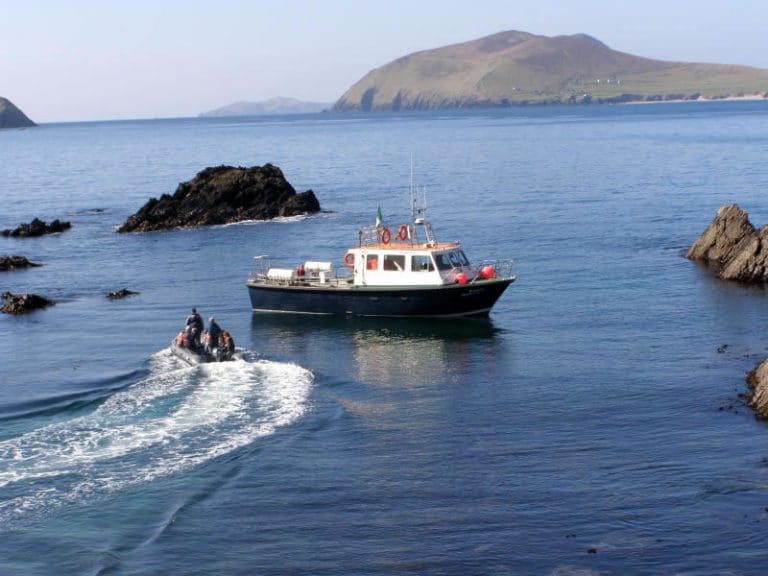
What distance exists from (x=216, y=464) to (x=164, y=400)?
747 centimetres

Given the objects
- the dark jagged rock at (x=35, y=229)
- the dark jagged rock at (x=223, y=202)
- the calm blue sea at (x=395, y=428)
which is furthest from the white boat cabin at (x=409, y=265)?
the dark jagged rock at (x=35, y=229)

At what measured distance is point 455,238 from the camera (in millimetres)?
75750

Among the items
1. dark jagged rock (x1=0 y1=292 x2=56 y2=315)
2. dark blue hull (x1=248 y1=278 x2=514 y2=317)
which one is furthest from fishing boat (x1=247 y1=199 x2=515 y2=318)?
dark jagged rock (x1=0 y1=292 x2=56 y2=315)

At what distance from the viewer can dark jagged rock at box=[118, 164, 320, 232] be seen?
8912 centimetres

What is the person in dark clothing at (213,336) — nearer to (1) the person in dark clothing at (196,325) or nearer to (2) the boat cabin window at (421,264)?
(1) the person in dark clothing at (196,325)

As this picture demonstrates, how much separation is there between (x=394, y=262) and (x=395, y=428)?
17.2m

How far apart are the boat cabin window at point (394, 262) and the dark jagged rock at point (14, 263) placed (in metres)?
30.6

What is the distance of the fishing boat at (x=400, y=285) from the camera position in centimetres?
4941

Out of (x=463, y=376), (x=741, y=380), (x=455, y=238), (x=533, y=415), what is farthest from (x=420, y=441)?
(x=455, y=238)

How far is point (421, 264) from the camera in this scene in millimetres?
49781

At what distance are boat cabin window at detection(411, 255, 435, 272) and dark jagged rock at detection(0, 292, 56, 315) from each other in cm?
2004

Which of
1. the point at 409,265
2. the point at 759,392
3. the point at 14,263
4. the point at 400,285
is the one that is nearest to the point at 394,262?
the point at 409,265

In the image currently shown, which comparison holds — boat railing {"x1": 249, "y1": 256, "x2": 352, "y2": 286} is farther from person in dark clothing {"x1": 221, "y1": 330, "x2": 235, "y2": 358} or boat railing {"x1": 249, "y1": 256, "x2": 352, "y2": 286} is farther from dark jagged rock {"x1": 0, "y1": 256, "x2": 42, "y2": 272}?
dark jagged rock {"x1": 0, "y1": 256, "x2": 42, "y2": 272}

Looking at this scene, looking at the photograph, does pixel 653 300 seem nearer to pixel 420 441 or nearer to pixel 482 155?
pixel 420 441
